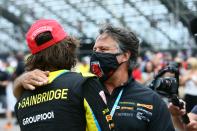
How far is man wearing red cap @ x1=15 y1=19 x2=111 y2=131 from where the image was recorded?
8.46 ft

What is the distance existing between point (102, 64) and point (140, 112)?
44 centimetres

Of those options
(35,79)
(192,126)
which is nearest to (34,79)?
(35,79)

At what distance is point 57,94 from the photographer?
2.62 metres

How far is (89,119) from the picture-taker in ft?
8.46

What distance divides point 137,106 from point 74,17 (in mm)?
19300

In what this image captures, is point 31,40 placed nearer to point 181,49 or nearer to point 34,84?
point 34,84

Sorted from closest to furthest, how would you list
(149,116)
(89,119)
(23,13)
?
(89,119)
(149,116)
(23,13)

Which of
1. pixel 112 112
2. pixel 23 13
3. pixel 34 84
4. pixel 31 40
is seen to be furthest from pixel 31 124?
pixel 23 13

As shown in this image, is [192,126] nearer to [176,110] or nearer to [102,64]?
[176,110]

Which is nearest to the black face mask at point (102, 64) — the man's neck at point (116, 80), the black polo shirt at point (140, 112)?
the man's neck at point (116, 80)

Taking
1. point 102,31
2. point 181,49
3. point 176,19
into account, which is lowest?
point 181,49

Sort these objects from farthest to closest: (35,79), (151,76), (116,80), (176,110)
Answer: (151,76)
(116,80)
(176,110)
(35,79)

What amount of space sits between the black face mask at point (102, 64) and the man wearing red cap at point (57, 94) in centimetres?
65

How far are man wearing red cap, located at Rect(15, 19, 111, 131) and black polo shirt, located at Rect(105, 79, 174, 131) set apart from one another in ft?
2.14
